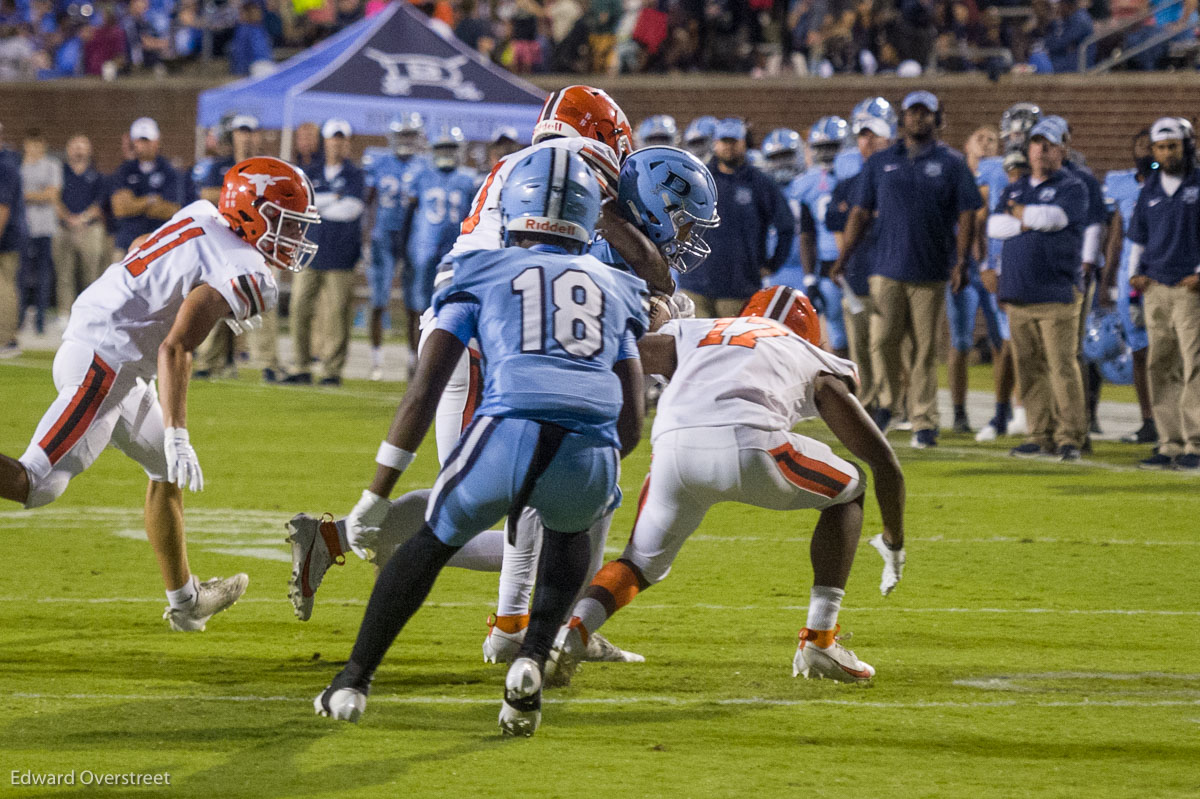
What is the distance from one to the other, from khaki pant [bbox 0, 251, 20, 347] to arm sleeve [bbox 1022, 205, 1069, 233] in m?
9.56

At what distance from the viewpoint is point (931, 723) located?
4602 millimetres

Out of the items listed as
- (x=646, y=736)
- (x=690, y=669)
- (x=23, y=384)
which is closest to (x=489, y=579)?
(x=690, y=669)

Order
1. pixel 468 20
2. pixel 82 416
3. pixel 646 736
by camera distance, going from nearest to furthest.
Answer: pixel 646 736 → pixel 82 416 → pixel 468 20

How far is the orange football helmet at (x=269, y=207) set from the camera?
18.6ft

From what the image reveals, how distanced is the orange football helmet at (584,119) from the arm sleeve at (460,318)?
1.26 metres

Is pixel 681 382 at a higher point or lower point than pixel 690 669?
higher

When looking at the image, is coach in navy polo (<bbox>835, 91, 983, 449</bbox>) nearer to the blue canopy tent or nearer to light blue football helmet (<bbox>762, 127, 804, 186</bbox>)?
light blue football helmet (<bbox>762, 127, 804, 186</bbox>)

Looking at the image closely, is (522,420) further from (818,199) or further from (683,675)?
(818,199)

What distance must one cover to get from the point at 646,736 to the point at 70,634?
222cm

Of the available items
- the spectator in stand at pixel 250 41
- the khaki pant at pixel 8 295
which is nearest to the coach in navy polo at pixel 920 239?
the khaki pant at pixel 8 295

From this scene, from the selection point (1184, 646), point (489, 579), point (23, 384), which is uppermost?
point (1184, 646)

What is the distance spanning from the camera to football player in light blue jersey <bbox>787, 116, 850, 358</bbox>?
1192cm

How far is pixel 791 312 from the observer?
5352mm

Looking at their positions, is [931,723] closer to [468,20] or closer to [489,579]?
[489,579]
